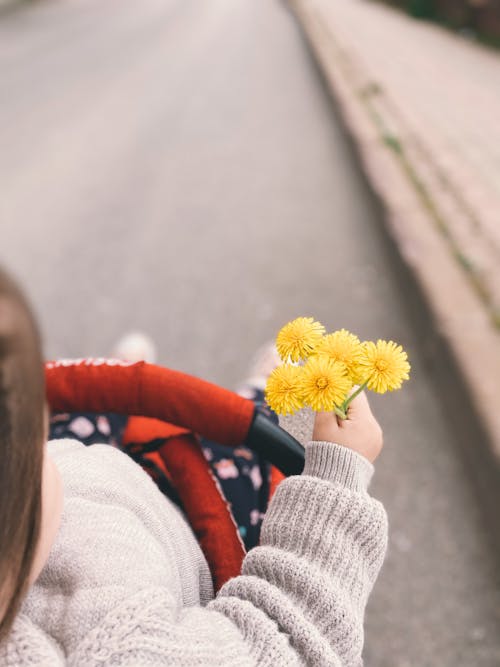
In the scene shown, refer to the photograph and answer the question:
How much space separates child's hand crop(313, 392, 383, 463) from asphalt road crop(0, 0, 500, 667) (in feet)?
0.27

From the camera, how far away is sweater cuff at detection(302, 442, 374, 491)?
56cm

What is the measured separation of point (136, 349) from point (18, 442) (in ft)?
4.33

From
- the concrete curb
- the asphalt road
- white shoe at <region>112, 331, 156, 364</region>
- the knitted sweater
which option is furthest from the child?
white shoe at <region>112, 331, 156, 364</region>

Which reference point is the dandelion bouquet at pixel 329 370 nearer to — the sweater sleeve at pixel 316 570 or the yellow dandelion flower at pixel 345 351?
the yellow dandelion flower at pixel 345 351

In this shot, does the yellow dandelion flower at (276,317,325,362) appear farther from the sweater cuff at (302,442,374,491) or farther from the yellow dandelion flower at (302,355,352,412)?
the sweater cuff at (302,442,374,491)

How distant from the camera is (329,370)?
16.7 inches

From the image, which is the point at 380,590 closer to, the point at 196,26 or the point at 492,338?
the point at 492,338

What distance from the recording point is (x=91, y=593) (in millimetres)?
558

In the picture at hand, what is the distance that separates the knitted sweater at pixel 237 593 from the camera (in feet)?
1.74

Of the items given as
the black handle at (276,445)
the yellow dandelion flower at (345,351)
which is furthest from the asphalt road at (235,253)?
the black handle at (276,445)

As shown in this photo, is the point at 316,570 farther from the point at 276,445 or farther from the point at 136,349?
the point at 136,349

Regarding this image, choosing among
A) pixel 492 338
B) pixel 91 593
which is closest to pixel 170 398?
pixel 91 593

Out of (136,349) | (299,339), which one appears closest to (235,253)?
(136,349)

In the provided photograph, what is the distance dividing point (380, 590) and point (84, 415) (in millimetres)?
764
